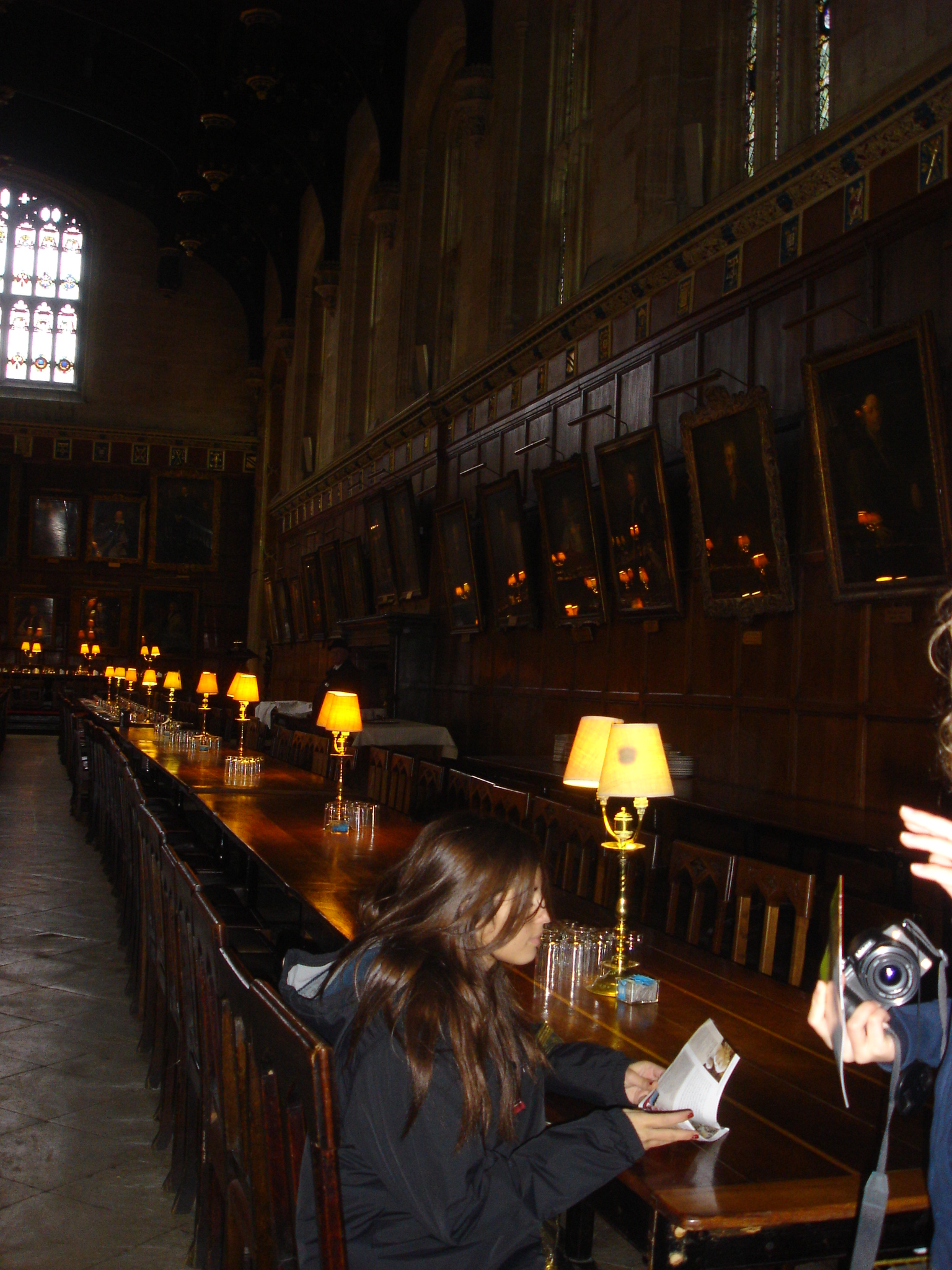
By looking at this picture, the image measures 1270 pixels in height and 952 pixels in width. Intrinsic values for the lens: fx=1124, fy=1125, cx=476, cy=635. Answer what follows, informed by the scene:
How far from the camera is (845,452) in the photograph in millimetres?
5344

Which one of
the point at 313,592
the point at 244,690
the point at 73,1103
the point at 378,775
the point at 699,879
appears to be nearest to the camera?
the point at 699,879

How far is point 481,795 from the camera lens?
574 centimetres

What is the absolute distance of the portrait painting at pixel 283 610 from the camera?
1823 cm

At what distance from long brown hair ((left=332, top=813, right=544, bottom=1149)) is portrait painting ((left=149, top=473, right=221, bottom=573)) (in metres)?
22.3

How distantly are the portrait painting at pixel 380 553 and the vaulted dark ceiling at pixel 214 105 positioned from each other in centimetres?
421

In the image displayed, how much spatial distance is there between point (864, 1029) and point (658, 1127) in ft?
1.43

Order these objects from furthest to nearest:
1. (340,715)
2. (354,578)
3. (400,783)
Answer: (354,578)
(400,783)
(340,715)

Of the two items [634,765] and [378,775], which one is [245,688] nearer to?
[378,775]

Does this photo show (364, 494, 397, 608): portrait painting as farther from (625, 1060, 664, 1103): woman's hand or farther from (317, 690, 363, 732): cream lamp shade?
(625, 1060, 664, 1103): woman's hand

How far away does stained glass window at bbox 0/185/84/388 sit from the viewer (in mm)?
22875

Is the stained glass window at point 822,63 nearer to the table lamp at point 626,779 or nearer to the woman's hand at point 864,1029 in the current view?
the table lamp at point 626,779

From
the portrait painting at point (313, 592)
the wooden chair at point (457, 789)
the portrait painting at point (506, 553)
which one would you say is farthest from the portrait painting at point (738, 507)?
the portrait painting at point (313, 592)

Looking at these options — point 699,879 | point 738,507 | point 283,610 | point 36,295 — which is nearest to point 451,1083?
point 699,879

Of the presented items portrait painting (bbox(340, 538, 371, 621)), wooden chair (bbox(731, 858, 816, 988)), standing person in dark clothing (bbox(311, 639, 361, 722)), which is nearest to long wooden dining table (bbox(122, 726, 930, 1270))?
wooden chair (bbox(731, 858, 816, 988))
